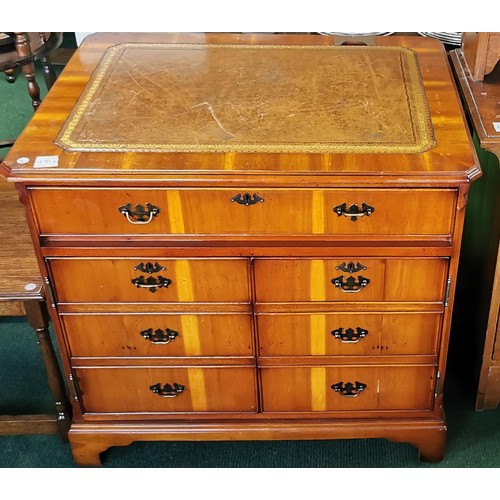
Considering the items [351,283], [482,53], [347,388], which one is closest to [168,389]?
[347,388]

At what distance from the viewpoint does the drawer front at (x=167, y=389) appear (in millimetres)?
1898

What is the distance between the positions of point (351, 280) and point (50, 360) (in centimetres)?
82

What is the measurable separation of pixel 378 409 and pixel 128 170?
90cm

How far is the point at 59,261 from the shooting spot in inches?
67.2

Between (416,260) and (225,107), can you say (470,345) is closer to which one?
(416,260)

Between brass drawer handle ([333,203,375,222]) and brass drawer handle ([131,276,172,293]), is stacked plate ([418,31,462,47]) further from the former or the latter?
brass drawer handle ([131,276,172,293])

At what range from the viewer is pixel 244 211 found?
5.31 feet

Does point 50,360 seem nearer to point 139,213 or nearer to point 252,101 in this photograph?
point 139,213

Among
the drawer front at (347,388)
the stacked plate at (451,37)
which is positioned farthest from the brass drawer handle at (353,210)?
the stacked plate at (451,37)

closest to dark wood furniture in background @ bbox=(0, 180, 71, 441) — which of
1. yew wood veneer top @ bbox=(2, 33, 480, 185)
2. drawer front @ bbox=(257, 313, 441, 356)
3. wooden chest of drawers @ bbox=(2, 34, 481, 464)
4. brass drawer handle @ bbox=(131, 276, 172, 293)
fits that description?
wooden chest of drawers @ bbox=(2, 34, 481, 464)

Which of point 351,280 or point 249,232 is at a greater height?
point 249,232

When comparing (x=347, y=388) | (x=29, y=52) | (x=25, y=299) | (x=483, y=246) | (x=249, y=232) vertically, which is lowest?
(x=347, y=388)

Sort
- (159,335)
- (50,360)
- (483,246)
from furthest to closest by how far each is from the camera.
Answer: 1. (483,246)
2. (50,360)
3. (159,335)

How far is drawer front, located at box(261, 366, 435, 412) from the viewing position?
74.3 inches
